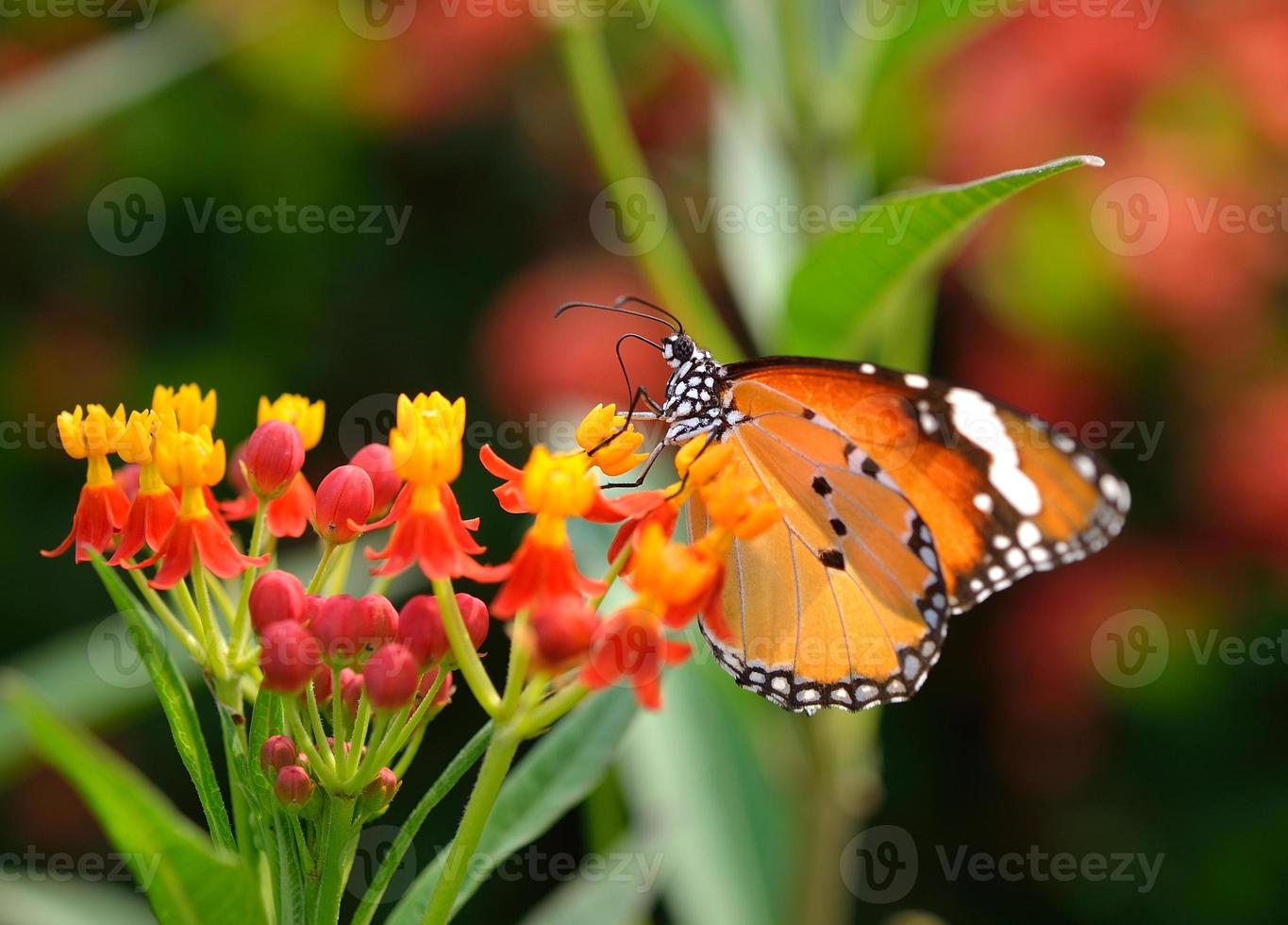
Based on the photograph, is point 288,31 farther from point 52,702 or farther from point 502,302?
point 52,702

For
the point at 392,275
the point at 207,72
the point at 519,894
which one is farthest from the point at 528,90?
the point at 519,894

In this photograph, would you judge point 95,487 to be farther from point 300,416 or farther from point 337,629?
point 337,629

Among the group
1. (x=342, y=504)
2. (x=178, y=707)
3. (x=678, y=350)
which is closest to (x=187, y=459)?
(x=342, y=504)

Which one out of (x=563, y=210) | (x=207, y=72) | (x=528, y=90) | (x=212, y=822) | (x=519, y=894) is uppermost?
(x=207, y=72)

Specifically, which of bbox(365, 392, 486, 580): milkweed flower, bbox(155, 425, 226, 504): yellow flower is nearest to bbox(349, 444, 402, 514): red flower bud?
bbox(365, 392, 486, 580): milkweed flower

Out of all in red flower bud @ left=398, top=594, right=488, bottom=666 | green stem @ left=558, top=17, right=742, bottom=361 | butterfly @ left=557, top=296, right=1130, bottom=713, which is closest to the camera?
red flower bud @ left=398, top=594, right=488, bottom=666

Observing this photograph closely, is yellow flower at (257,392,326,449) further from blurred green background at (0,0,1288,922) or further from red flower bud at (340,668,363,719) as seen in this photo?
blurred green background at (0,0,1288,922)
